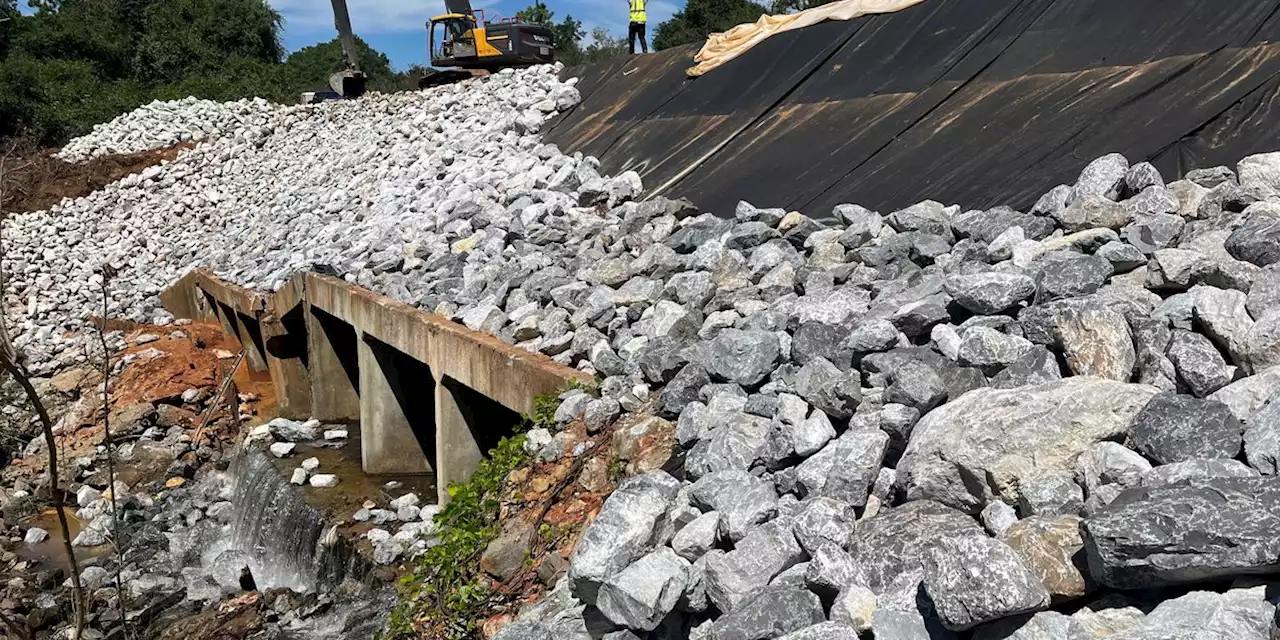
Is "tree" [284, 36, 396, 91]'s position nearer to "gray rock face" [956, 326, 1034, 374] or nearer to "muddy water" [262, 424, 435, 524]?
"muddy water" [262, 424, 435, 524]

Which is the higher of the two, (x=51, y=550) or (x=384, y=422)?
(x=384, y=422)

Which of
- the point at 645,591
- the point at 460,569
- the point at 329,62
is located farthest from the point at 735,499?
the point at 329,62

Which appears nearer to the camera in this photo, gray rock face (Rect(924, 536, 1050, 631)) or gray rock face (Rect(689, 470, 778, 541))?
gray rock face (Rect(924, 536, 1050, 631))

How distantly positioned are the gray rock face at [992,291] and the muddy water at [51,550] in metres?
7.98

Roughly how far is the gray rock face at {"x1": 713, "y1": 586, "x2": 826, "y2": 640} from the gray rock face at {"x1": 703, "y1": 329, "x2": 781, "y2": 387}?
4.60 feet

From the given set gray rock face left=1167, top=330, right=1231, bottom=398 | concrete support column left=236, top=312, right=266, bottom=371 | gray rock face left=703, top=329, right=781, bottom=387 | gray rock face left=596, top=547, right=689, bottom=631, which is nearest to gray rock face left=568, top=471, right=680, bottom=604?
gray rock face left=596, top=547, right=689, bottom=631

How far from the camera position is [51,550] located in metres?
8.88

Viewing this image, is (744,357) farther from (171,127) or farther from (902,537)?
(171,127)

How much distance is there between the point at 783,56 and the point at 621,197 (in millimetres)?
1905

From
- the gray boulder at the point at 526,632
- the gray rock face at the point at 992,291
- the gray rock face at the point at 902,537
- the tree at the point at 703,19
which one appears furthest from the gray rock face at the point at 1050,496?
the tree at the point at 703,19

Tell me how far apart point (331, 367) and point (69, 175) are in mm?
11543

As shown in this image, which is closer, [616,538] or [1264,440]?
[1264,440]

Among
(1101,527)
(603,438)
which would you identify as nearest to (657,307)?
(603,438)

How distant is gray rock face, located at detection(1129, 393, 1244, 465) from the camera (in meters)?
2.44
